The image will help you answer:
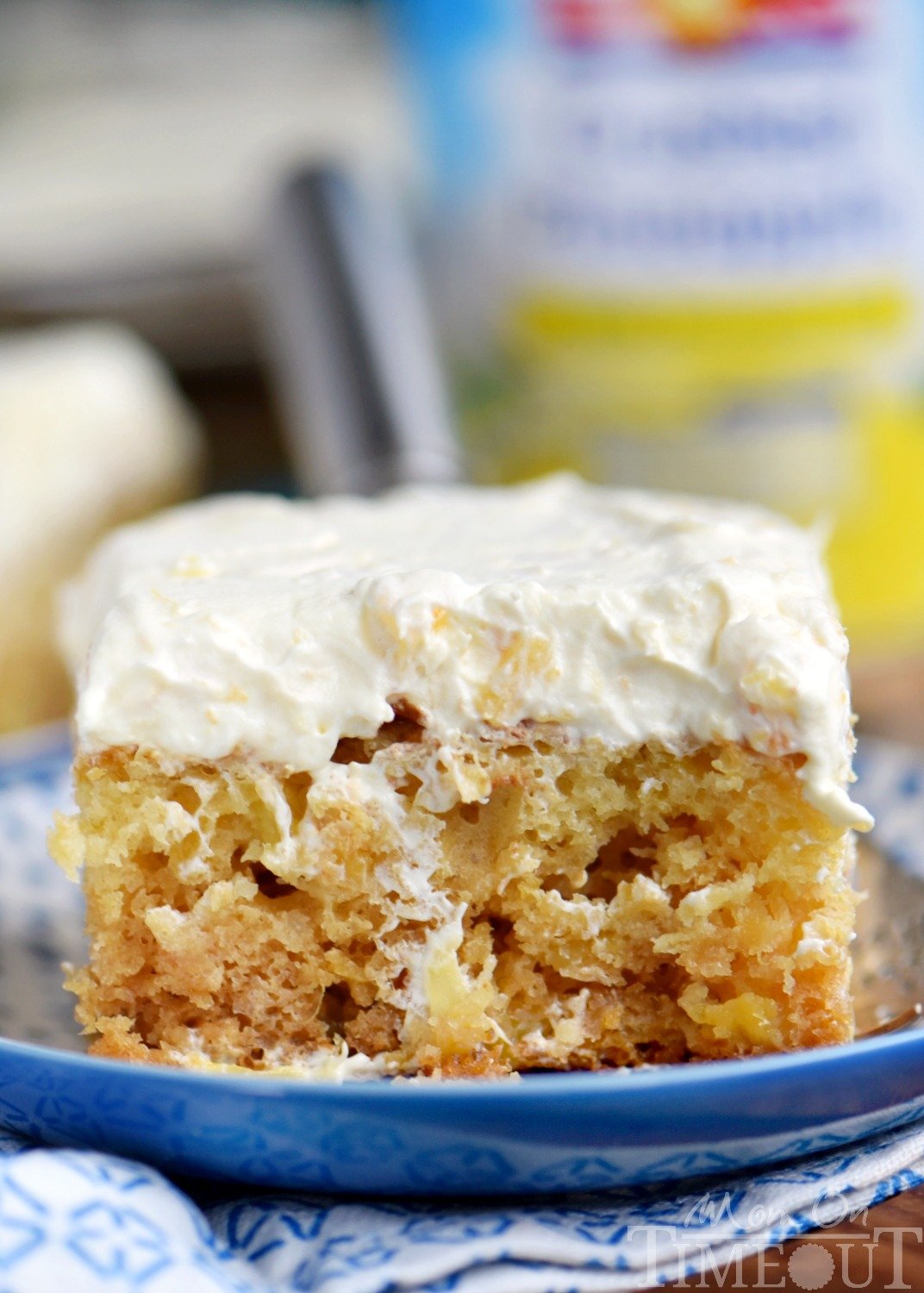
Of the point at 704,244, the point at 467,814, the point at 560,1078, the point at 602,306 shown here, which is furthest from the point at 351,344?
the point at 560,1078

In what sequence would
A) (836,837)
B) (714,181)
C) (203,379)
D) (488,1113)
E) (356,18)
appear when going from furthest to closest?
(356,18)
(203,379)
(714,181)
(836,837)
(488,1113)

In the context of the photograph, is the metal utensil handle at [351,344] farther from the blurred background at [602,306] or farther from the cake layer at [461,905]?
the cake layer at [461,905]

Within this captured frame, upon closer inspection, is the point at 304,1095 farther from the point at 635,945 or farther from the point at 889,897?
the point at 889,897

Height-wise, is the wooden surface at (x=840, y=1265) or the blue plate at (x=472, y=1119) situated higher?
the blue plate at (x=472, y=1119)

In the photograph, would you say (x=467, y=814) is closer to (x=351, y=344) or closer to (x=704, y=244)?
(x=351, y=344)

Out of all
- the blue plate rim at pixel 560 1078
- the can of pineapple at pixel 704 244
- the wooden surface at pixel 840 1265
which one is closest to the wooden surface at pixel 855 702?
the wooden surface at pixel 840 1265

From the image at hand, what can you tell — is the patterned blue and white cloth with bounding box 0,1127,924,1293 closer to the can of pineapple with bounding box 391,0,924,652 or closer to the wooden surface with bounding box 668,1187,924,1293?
the wooden surface with bounding box 668,1187,924,1293

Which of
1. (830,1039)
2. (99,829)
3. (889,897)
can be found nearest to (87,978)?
(99,829)
